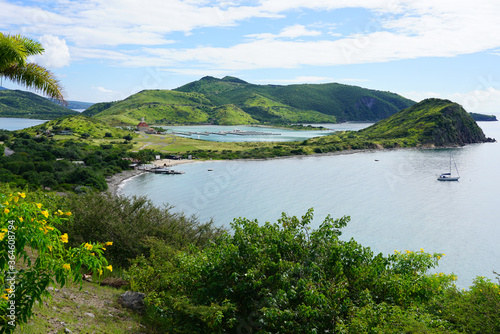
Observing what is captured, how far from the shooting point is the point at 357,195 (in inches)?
2830

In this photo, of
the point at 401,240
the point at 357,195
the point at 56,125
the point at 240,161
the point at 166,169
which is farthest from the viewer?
the point at 56,125

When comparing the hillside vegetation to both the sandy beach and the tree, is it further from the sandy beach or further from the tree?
the tree

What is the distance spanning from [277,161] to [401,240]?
72.3m

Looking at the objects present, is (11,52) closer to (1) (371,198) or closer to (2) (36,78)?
(2) (36,78)

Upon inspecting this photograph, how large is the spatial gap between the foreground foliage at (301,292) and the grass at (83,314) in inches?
44.1

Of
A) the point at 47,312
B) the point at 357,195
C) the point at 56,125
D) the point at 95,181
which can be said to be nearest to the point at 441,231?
the point at 357,195

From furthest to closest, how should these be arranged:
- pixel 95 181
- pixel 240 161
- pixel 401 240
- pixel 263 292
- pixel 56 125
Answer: pixel 56 125 → pixel 240 161 → pixel 95 181 → pixel 401 240 → pixel 263 292

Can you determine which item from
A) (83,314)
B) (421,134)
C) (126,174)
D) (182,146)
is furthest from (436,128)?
(83,314)

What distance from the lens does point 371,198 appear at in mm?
69688

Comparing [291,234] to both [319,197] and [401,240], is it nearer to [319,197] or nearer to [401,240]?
[401,240]

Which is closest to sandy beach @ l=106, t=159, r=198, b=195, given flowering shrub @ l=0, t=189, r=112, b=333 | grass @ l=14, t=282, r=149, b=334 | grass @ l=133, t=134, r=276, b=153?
grass @ l=133, t=134, r=276, b=153

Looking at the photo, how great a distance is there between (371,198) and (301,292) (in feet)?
209

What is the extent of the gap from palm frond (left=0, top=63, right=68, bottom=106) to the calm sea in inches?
887

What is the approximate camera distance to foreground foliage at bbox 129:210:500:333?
9.73m
